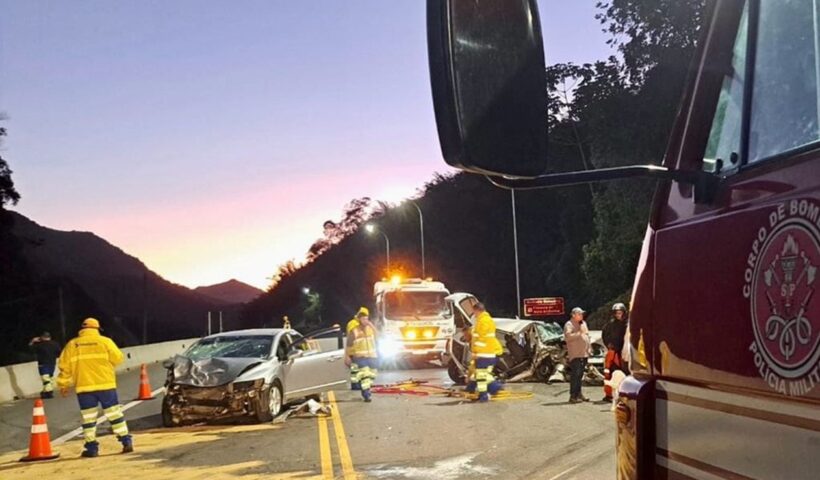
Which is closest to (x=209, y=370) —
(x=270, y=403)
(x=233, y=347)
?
(x=270, y=403)

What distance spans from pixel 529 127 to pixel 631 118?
3577 centimetres

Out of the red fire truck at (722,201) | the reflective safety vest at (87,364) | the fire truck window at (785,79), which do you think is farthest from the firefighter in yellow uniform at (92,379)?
the fire truck window at (785,79)

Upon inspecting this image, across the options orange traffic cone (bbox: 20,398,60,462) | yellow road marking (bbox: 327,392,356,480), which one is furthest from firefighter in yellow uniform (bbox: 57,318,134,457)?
yellow road marking (bbox: 327,392,356,480)

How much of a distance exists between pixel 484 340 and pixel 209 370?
4.75 m

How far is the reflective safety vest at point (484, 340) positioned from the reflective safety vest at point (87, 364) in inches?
251

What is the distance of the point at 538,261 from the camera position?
221 ft

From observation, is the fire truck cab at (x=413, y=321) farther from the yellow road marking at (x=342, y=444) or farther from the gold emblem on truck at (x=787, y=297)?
the gold emblem on truck at (x=787, y=297)

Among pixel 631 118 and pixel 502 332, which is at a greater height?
pixel 631 118

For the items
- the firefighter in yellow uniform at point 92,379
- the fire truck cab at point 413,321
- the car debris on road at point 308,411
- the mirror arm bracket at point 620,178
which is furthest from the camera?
the fire truck cab at point 413,321

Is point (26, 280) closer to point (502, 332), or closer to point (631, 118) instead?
point (631, 118)

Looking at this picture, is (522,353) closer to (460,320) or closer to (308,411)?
(460,320)

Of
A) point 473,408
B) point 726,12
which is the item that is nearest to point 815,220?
point 726,12

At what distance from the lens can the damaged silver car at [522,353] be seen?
18203 mm

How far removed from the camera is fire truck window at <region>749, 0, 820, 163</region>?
1.78 metres
